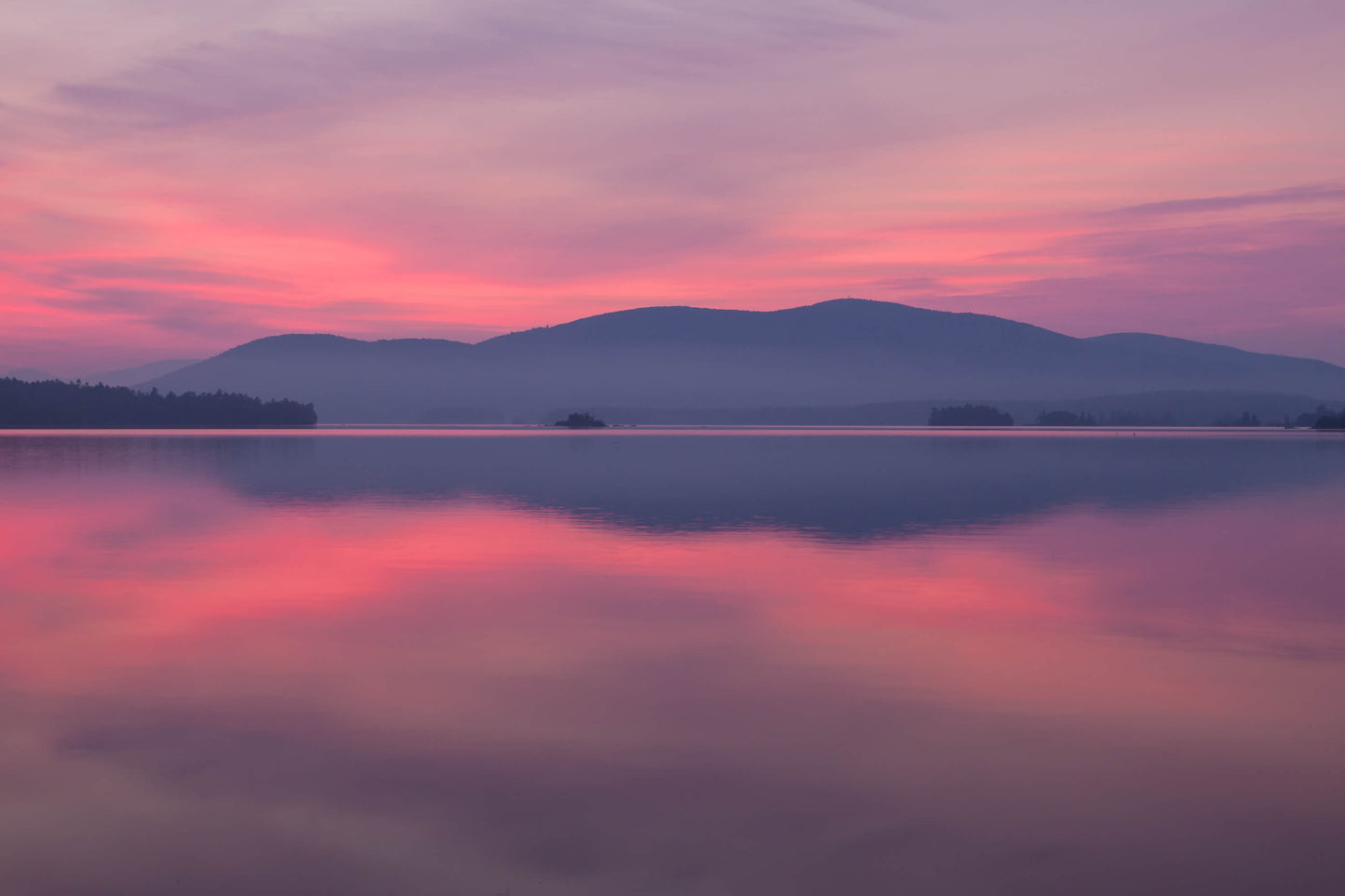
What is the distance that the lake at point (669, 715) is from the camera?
847 centimetres

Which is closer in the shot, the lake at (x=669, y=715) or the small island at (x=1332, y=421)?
the lake at (x=669, y=715)

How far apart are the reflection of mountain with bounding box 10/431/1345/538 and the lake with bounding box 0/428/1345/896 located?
23.7ft

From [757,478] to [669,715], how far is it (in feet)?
136

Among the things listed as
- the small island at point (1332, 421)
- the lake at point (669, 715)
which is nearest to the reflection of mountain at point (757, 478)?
the lake at point (669, 715)

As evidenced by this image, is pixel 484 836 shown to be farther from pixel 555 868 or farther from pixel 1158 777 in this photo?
pixel 1158 777

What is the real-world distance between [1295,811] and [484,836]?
6.84 m

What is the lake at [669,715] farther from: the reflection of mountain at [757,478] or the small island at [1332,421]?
the small island at [1332,421]

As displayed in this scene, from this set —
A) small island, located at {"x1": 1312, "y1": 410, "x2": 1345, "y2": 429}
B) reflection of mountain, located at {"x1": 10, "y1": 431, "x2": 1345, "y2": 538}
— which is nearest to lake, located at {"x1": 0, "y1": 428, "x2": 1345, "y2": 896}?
reflection of mountain, located at {"x1": 10, "y1": 431, "x2": 1345, "y2": 538}

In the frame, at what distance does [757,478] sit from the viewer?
5325 cm

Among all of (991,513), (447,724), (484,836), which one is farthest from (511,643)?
→ (991,513)

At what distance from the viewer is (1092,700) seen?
1281cm

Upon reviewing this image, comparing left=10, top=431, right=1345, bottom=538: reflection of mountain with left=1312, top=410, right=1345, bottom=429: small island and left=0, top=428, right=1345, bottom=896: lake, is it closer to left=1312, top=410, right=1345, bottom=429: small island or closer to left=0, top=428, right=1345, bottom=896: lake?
left=0, top=428, right=1345, bottom=896: lake

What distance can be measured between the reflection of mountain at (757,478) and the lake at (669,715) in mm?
7238

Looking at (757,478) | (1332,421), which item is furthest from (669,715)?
(1332,421)
